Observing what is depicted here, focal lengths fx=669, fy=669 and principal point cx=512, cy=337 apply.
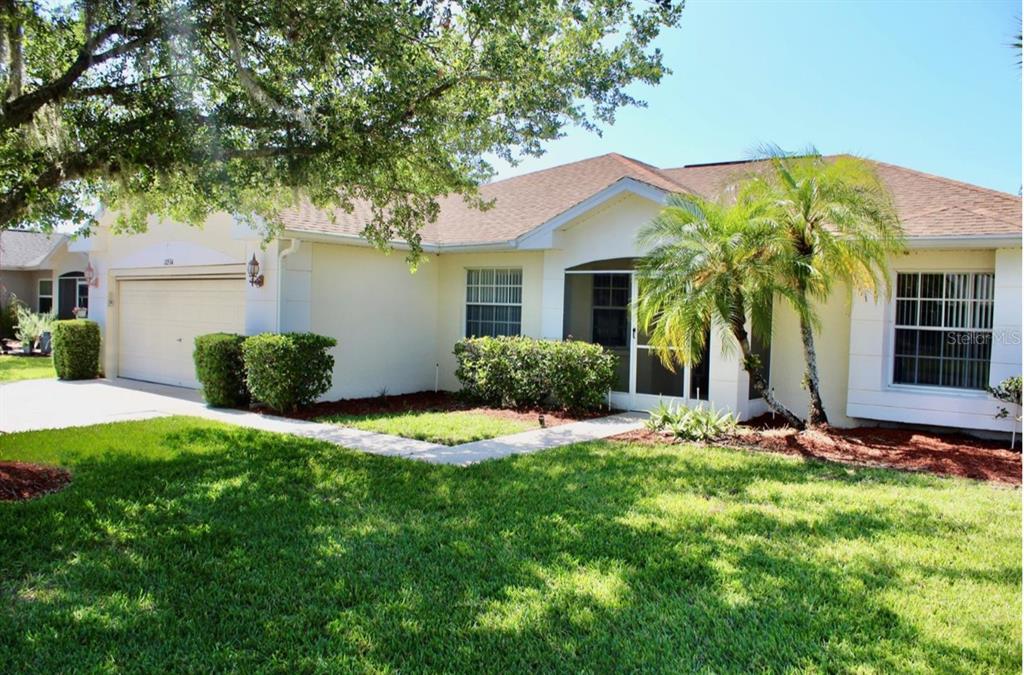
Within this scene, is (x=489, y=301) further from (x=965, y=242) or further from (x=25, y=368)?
(x=25, y=368)

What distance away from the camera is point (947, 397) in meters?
10.3

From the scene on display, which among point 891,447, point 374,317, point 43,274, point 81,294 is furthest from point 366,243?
point 43,274

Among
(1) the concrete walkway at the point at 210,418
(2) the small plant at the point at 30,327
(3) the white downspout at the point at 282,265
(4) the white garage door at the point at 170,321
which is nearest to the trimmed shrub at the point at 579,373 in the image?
(1) the concrete walkway at the point at 210,418

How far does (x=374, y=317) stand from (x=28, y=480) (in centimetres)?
752

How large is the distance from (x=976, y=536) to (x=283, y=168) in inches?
327

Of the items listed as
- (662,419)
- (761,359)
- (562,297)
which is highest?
(562,297)

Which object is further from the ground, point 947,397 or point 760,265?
point 760,265

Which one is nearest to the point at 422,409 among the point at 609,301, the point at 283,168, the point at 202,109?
the point at 609,301

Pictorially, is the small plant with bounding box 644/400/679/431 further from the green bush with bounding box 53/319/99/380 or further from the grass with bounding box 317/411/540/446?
the green bush with bounding box 53/319/99/380

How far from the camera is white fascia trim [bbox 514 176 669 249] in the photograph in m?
11.5

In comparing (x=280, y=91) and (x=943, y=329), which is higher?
(x=280, y=91)

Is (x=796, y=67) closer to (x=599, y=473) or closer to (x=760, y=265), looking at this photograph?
(x=760, y=265)

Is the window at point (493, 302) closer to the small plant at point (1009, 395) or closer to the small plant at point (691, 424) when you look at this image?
the small plant at point (691, 424)

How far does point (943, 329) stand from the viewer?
34.4 ft
